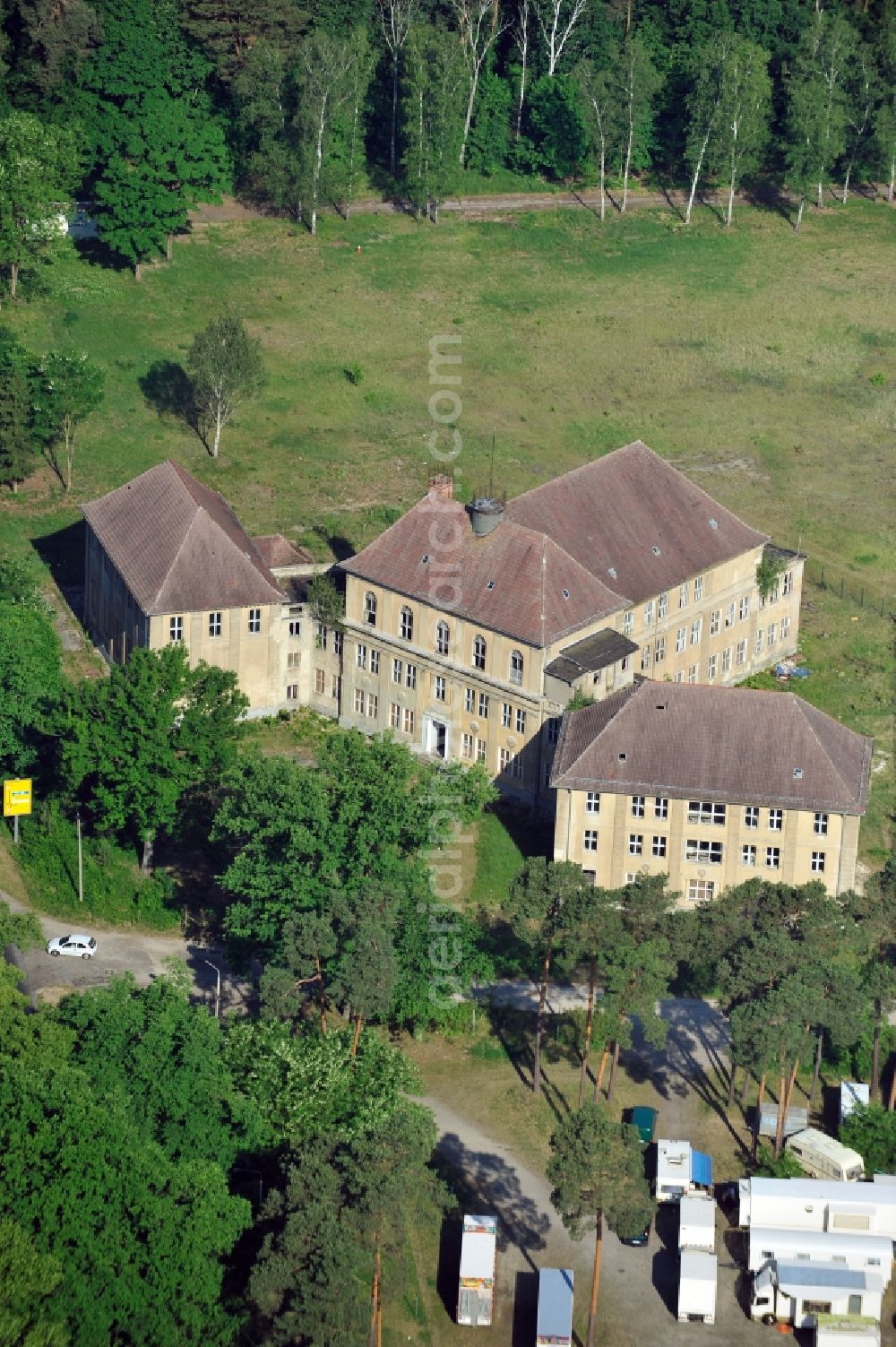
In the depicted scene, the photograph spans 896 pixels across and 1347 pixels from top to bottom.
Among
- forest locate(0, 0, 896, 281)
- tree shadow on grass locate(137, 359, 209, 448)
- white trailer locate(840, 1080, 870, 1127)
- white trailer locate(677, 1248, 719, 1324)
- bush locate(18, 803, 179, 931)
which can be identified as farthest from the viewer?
forest locate(0, 0, 896, 281)

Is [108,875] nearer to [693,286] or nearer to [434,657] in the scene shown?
[434,657]

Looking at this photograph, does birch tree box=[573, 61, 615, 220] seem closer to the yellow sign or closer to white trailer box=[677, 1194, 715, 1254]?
the yellow sign

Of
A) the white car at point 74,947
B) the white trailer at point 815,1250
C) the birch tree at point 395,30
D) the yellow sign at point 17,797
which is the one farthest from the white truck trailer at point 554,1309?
the birch tree at point 395,30

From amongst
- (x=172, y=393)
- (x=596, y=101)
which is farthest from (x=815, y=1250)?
(x=596, y=101)

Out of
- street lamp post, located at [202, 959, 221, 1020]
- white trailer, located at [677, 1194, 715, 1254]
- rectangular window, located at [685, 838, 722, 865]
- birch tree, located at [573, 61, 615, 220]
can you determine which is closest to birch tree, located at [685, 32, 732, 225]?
birch tree, located at [573, 61, 615, 220]

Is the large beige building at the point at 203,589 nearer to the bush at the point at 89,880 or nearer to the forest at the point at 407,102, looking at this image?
the bush at the point at 89,880

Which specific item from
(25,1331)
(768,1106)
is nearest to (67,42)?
(768,1106)
